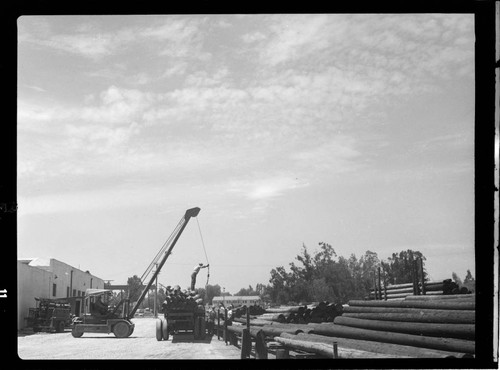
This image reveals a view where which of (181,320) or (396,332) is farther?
(181,320)

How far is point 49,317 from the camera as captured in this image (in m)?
29.5

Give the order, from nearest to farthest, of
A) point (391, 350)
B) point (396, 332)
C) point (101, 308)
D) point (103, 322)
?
point (391, 350) < point (396, 332) < point (103, 322) < point (101, 308)

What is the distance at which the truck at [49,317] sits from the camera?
95.4 ft

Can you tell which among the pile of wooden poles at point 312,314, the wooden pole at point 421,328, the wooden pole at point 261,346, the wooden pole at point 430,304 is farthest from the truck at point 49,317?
the wooden pole at point 421,328

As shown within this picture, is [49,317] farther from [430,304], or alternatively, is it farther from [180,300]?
[430,304]

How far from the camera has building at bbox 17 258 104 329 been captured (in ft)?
98.9

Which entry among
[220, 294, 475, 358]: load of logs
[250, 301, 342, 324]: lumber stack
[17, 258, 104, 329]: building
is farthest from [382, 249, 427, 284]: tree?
[17, 258, 104, 329]: building

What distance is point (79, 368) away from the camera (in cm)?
743

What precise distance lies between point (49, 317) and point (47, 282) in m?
5.51

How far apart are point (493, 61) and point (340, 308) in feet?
41.0

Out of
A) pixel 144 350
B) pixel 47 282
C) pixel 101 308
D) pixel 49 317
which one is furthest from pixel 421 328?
pixel 47 282

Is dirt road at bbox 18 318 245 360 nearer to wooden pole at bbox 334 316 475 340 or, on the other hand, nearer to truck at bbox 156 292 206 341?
truck at bbox 156 292 206 341
